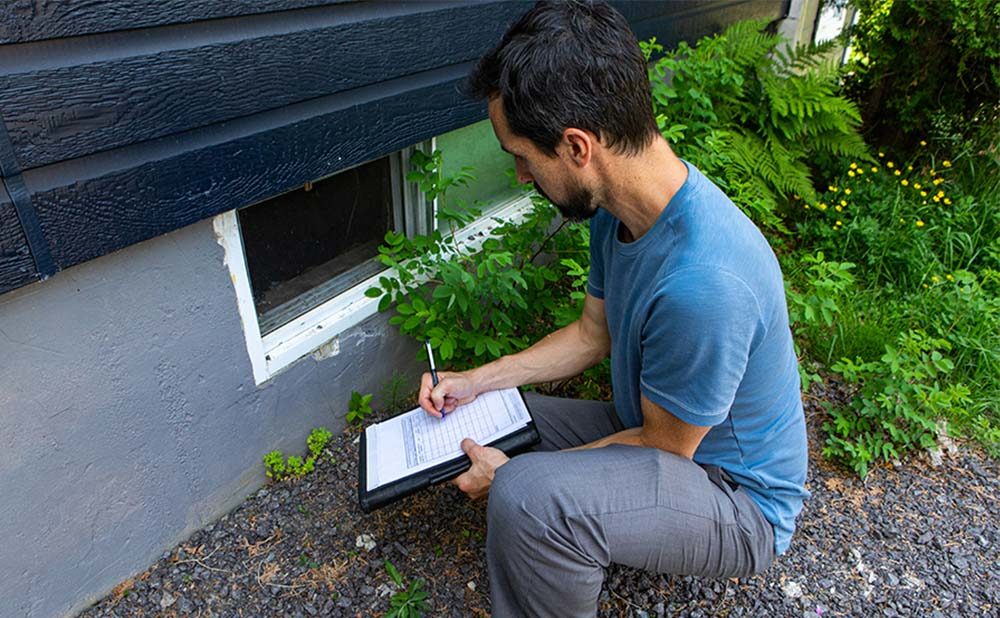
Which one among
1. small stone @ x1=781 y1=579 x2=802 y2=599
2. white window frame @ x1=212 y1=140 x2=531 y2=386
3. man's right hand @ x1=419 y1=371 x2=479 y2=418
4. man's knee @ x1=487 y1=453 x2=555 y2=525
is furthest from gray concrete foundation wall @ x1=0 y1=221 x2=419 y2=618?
small stone @ x1=781 y1=579 x2=802 y2=599

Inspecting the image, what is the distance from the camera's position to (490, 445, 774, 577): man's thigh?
154 cm


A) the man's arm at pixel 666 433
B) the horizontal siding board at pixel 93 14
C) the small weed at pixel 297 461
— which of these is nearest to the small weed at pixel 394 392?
the small weed at pixel 297 461

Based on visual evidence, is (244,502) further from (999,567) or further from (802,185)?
(802,185)

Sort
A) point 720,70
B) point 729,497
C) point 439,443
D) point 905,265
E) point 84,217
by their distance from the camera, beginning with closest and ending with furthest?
point 84,217, point 729,497, point 439,443, point 720,70, point 905,265

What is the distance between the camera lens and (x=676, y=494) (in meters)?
1.57

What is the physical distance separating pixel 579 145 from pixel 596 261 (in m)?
0.55

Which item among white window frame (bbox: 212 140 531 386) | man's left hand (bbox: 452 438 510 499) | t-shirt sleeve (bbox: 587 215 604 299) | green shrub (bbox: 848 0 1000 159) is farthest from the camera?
green shrub (bbox: 848 0 1000 159)

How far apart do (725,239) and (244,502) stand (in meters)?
1.84

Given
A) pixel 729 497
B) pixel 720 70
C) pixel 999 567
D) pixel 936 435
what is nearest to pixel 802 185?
pixel 720 70

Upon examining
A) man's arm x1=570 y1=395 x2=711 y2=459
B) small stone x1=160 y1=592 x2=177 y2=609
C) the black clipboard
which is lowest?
small stone x1=160 y1=592 x2=177 y2=609

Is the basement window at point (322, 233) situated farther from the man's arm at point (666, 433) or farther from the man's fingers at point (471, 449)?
the man's arm at point (666, 433)

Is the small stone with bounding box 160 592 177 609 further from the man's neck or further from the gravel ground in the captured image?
the man's neck

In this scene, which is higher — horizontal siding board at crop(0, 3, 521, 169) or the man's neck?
horizontal siding board at crop(0, 3, 521, 169)

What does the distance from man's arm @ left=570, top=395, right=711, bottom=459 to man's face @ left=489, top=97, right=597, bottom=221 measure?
48 centimetres
